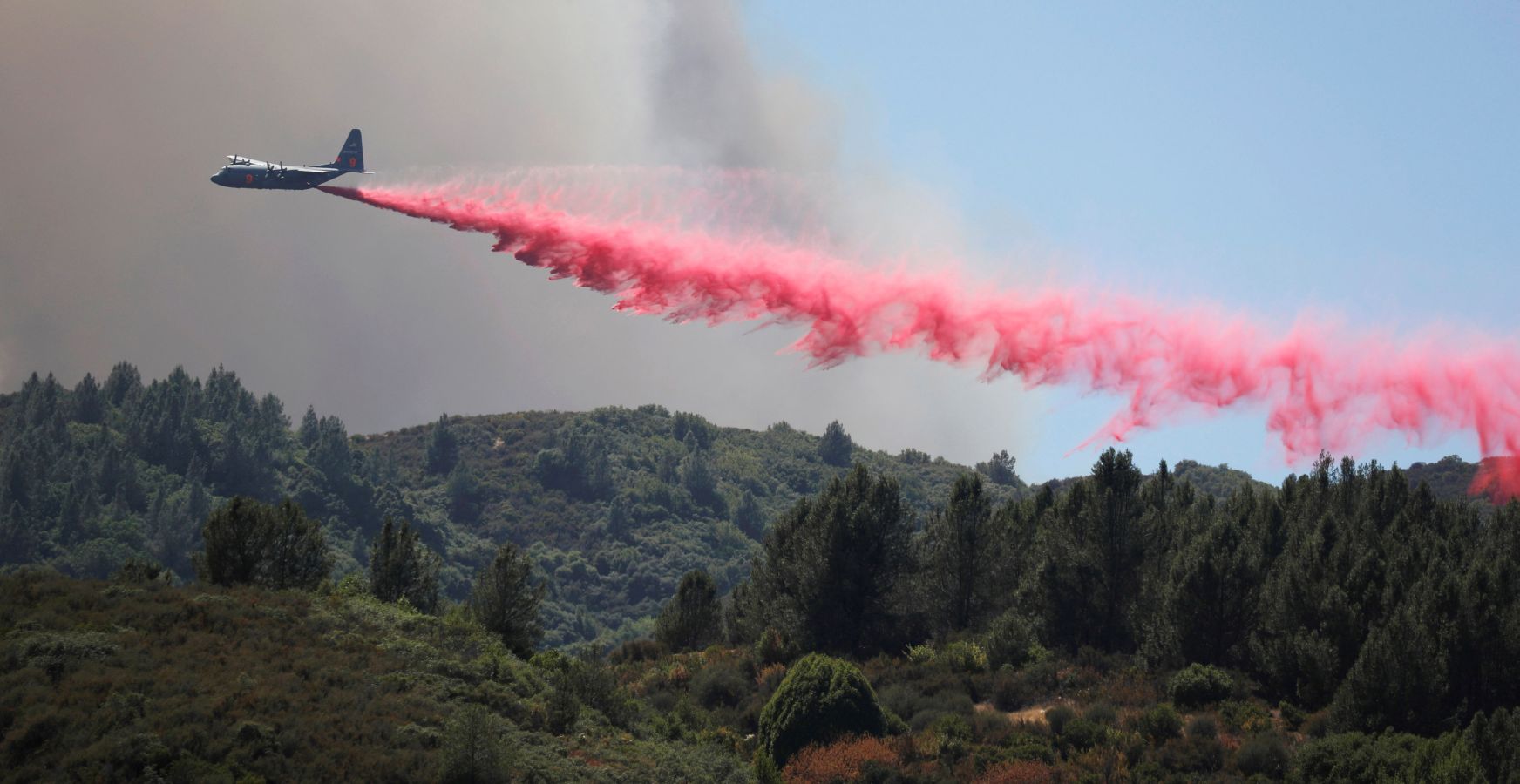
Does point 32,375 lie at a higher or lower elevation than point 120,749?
higher

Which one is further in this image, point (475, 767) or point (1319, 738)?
point (1319, 738)

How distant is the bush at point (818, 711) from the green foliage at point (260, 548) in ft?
64.7

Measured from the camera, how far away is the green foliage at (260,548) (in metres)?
55.3

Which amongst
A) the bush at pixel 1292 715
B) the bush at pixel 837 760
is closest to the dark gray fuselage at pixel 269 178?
the bush at pixel 837 760

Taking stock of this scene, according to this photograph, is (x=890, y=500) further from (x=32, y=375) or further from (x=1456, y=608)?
(x=32, y=375)

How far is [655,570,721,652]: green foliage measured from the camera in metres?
76.4

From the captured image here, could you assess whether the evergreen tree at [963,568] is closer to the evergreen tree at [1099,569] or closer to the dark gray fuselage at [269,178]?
the evergreen tree at [1099,569]

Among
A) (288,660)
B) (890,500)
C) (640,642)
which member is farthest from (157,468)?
(288,660)

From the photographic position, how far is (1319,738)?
152 feet

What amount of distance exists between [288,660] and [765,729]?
1777 centimetres

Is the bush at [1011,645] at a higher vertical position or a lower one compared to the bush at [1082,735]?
higher

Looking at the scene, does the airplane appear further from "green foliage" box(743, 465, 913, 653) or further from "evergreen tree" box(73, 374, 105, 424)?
"evergreen tree" box(73, 374, 105, 424)

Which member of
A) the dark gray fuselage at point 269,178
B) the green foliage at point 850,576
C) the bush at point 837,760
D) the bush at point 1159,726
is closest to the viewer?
the bush at point 837,760

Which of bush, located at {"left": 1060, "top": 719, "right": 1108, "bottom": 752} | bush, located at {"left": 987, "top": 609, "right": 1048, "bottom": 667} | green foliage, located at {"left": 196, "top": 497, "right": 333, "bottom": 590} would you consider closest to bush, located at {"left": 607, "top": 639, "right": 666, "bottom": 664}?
bush, located at {"left": 987, "top": 609, "right": 1048, "bottom": 667}
